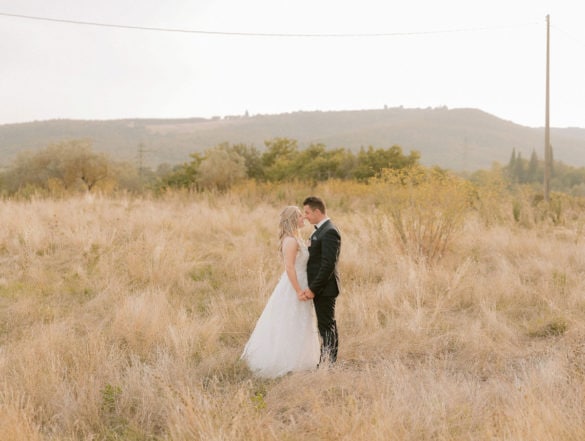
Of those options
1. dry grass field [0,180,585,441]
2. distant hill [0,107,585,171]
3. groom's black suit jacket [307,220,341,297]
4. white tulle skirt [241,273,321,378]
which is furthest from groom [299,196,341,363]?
distant hill [0,107,585,171]

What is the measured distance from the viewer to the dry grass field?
10.9 ft

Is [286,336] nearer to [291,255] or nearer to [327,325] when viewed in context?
[327,325]

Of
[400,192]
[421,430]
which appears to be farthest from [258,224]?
[421,430]

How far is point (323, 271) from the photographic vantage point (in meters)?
4.36

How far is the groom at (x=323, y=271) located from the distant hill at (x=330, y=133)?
76.6 m

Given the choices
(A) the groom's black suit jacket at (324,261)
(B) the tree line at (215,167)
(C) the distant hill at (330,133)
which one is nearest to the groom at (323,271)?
(A) the groom's black suit jacket at (324,261)

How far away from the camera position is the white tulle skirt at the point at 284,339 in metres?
4.46

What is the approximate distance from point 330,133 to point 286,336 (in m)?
121

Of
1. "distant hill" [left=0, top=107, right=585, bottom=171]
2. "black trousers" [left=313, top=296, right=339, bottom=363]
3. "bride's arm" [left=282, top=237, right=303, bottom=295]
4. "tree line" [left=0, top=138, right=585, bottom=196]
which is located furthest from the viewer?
"distant hill" [left=0, top=107, right=585, bottom=171]

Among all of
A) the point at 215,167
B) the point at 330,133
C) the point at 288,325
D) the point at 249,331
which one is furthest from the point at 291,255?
the point at 330,133

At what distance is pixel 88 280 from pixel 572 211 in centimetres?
1359

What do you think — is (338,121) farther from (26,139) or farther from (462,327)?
(462,327)

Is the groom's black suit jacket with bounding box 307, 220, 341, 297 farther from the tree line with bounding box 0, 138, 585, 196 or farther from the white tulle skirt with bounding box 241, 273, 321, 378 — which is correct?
the tree line with bounding box 0, 138, 585, 196

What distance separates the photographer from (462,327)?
562 cm
